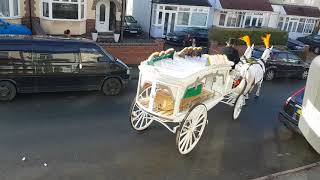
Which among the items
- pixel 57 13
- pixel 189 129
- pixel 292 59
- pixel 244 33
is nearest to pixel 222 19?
pixel 244 33

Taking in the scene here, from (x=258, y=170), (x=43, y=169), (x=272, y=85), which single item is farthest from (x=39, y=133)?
(x=272, y=85)

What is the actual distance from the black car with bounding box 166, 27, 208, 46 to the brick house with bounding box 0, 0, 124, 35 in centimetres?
390

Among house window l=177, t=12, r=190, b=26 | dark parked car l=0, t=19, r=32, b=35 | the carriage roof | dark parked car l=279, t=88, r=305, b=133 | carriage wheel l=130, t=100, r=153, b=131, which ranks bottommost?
carriage wheel l=130, t=100, r=153, b=131

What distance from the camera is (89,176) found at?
6898mm

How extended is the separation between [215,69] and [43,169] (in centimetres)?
493

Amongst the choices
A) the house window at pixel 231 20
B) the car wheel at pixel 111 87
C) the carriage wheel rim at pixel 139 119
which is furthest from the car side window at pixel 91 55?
the house window at pixel 231 20

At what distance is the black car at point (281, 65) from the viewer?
15898mm

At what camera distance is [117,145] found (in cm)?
830

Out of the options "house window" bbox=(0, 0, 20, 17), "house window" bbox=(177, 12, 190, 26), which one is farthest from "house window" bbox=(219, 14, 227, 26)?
"house window" bbox=(0, 0, 20, 17)

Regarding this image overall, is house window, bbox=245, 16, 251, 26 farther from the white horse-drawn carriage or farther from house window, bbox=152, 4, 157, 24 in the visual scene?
the white horse-drawn carriage

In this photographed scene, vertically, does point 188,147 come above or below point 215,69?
below

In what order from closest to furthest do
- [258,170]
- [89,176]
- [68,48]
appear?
1. [89,176]
2. [258,170]
3. [68,48]

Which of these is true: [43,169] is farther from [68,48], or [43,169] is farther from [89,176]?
[68,48]

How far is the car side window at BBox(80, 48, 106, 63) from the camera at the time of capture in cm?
1106
